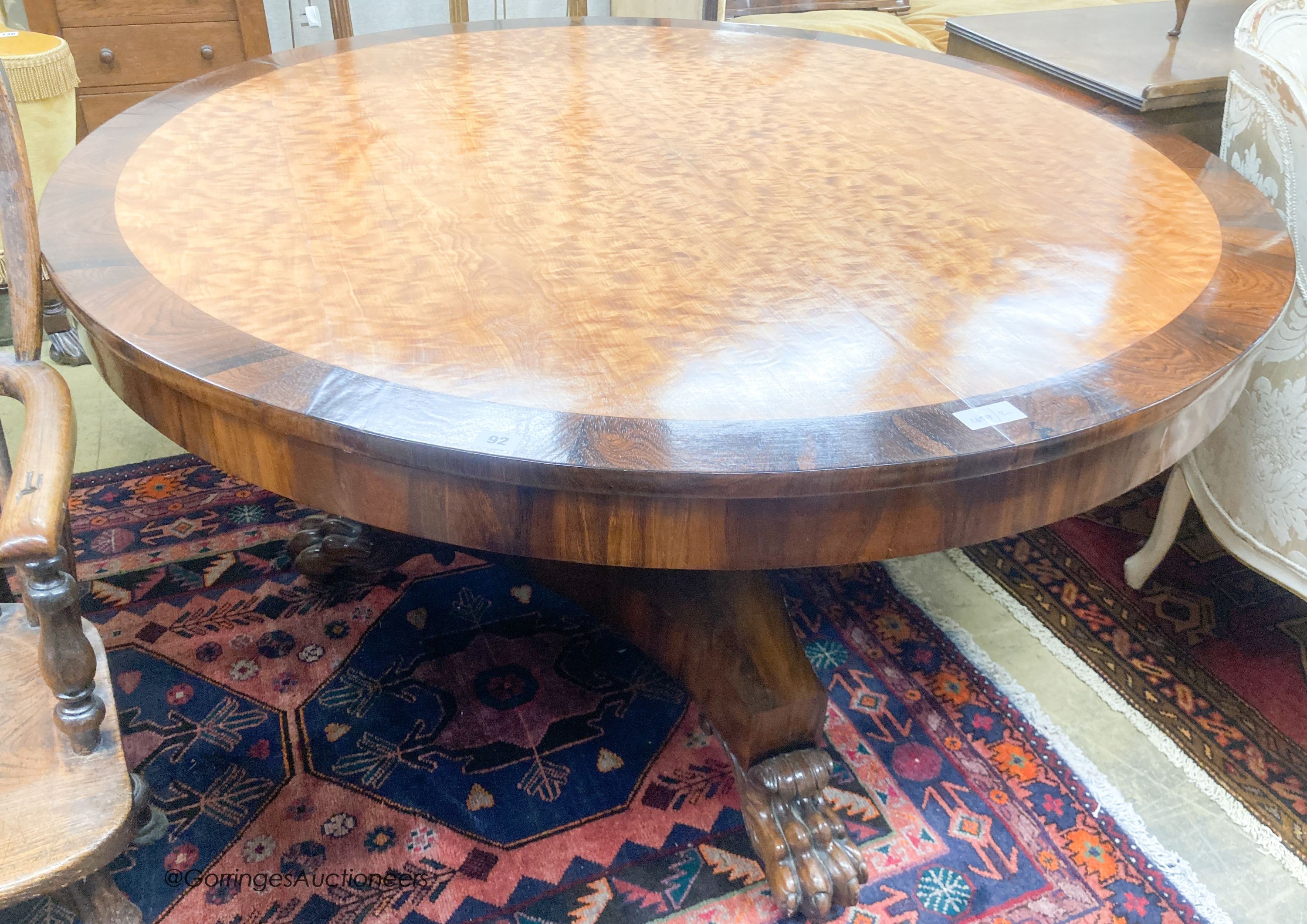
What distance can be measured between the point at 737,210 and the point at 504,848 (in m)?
0.67

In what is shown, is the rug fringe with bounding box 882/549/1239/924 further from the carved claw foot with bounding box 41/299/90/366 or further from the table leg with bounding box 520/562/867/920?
the carved claw foot with bounding box 41/299/90/366

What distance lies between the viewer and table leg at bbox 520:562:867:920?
926mm

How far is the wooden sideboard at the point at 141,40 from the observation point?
6.70 feet

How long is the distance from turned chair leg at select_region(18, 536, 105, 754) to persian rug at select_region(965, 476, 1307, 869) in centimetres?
113

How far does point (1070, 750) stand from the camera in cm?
116

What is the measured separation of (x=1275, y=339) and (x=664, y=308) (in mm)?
777

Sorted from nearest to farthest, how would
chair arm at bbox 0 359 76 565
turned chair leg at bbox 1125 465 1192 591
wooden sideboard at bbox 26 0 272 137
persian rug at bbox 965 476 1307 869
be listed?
chair arm at bbox 0 359 76 565
persian rug at bbox 965 476 1307 869
turned chair leg at bbox 1125 465 1192 591
wooden sideboard at bbox 26 0 272 137

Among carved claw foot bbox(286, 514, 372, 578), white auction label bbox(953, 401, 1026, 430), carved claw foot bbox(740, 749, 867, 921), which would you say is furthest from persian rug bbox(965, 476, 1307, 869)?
carved claw foot bbox(286, 514, 372, 578)

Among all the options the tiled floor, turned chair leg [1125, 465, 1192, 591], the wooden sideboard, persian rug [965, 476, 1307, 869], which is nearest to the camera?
the tiled floor

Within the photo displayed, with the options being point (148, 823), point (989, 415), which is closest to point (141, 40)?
point (148, 823)

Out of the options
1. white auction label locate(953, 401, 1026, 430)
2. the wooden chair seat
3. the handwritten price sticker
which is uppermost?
the handwritten price sticker

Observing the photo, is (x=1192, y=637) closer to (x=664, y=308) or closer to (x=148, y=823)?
(x=664, y=308)

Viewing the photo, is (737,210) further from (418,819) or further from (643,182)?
(418,819)

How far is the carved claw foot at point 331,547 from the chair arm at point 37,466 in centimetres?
60
